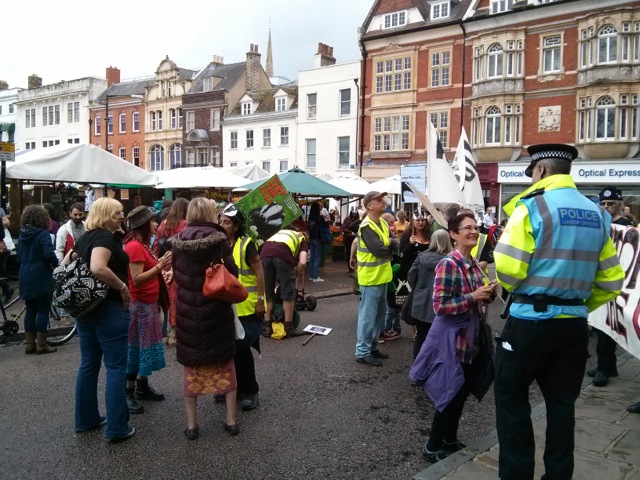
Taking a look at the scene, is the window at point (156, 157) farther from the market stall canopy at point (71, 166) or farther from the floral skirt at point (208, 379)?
the floral skirt at point (208, 379)

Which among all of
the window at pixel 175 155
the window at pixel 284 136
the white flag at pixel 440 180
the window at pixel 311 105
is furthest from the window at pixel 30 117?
the white flag at pixel 440 180

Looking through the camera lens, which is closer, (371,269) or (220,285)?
(220,285)

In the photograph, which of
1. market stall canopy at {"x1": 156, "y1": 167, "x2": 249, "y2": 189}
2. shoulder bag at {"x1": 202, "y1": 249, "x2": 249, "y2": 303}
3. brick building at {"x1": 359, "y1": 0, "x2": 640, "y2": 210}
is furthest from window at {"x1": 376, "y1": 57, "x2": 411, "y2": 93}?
shoulder bag at {"x1": 202, "y1": 249, "x2": 249, "y2": 303}

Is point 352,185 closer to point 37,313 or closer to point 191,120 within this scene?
point 37,313

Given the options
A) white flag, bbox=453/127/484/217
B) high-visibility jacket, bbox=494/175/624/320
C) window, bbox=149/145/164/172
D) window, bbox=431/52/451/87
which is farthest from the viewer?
window, bbox=149/145/164/172

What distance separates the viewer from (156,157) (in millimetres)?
49281

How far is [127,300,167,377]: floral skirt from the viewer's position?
5133 millimetres

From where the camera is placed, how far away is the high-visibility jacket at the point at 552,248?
3.17 m

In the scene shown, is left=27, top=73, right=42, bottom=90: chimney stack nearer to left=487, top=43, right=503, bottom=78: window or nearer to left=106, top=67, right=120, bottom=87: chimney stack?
left=106, top=67, right=120, bottom=87: chimney stack

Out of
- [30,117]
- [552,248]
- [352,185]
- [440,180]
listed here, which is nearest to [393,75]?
[352,185]

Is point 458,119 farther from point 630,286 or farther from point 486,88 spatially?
point 630,286

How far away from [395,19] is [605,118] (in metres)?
13.4

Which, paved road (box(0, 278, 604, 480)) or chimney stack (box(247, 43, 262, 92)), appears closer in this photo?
paved road (box(0, 278, 604, 480))

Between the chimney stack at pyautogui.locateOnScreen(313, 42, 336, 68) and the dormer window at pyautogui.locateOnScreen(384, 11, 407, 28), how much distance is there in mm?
6333
